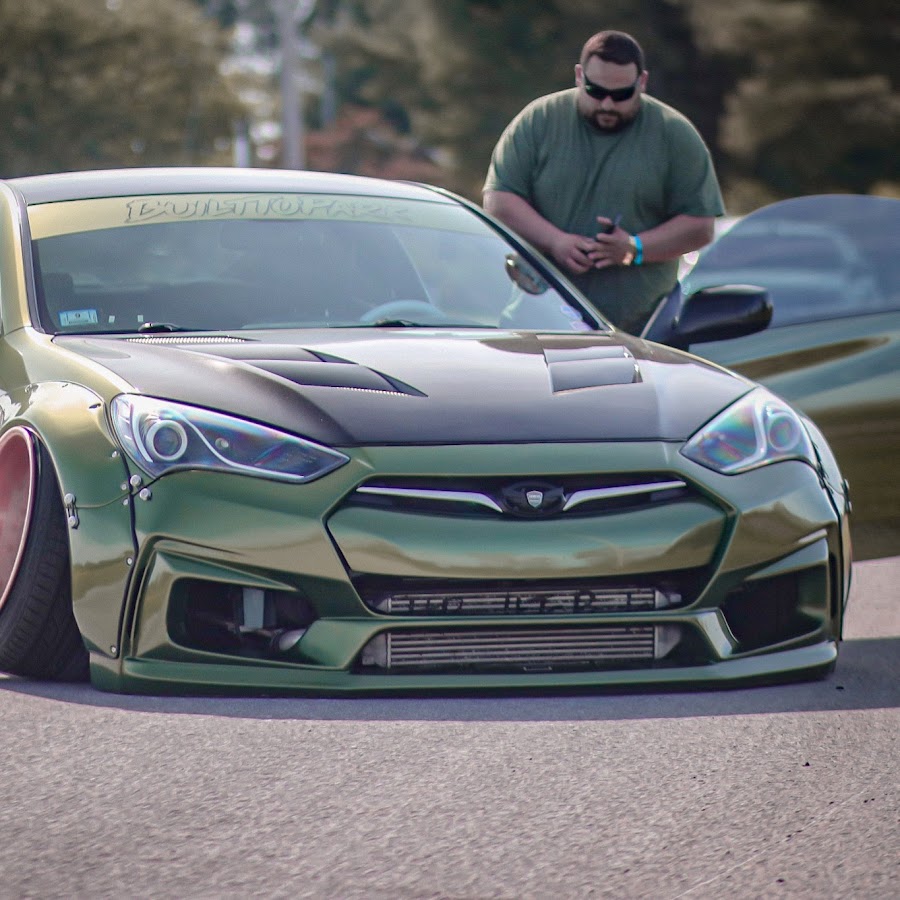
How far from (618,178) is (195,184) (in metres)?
1.64

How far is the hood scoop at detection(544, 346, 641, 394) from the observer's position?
491cm

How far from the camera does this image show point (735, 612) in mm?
4656

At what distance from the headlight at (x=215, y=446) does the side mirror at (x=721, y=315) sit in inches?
68.6

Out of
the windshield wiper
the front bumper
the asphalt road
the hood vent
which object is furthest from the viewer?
the windshield wiper

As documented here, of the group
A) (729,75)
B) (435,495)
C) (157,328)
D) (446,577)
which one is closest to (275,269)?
(157,328)

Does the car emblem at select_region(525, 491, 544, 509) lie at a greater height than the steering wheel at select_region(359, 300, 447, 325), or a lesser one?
lesser

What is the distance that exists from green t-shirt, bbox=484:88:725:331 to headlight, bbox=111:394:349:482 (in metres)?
2.78

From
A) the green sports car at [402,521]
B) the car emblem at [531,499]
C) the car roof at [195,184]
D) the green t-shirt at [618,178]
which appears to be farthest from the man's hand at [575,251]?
the car emblem at [531,499]

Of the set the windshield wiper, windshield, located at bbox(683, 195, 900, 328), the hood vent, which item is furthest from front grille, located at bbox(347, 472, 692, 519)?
windshield, located at bbox(683, 195, 900, 328)

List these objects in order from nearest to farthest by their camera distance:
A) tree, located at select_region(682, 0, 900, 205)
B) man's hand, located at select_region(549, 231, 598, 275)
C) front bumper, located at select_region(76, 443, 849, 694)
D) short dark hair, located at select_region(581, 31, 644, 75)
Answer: front bumper, located at select_region(76, 443, 849, 694)
man's hand, located at select_region(549, 231, 598, 275)
short dark hair, located at select_region(581, 31, 644, 75)
tree, located at select_region(682, 0, 900, 205)

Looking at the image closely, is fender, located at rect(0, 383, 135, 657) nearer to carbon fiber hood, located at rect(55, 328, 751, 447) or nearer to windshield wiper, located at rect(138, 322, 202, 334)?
carbon fiber hood, located at rect(55, 328, 751, 447)

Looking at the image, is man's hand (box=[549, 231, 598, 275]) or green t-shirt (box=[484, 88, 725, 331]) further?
green t-shirt (box=[484, 88, 725, 331])

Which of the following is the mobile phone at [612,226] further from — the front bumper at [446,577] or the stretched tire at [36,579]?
the stretched tire at [36,579]

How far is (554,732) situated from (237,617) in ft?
2.36
